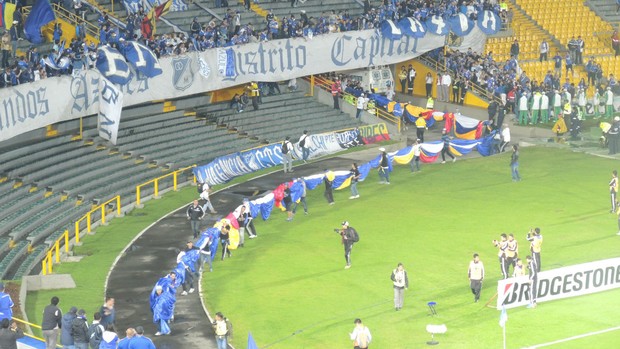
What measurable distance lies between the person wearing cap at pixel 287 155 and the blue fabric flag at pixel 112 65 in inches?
312

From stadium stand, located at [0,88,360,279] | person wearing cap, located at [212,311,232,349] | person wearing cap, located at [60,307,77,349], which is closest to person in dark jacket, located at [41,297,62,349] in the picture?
person wearing cap, located at [60,307,77,349]

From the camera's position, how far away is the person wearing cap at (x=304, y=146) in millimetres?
57122

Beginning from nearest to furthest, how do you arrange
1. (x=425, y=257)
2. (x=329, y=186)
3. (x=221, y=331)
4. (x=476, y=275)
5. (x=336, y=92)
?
(x=221, y=331) → (x=476, y=275) → (x=425, y=257) → (x=329, y=186) → (x=336, y=92)

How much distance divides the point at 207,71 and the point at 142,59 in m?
5.26

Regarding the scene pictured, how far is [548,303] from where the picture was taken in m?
37.2

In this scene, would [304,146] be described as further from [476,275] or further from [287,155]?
[476,275]

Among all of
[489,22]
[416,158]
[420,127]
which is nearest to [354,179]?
[416,158]

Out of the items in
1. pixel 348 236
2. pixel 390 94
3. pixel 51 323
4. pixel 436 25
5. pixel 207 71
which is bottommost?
pixel 390 94

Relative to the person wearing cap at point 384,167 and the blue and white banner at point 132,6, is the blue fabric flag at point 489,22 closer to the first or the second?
the person wearing cap at point 384,167

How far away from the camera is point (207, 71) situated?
5700 centimetres

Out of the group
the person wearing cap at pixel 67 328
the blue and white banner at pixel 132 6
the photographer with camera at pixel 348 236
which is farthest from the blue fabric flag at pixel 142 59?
the person wearing cap at pixel 67 328

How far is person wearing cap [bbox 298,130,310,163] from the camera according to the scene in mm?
57122

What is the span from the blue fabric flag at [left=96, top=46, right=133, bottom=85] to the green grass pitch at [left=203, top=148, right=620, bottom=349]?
8.85 m

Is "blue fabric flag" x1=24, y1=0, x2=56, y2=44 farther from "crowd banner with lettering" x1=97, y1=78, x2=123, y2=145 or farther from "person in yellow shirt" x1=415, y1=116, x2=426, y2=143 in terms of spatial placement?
"person in yellow shirt" x1=415, y1=116, x2=426, y2=143
